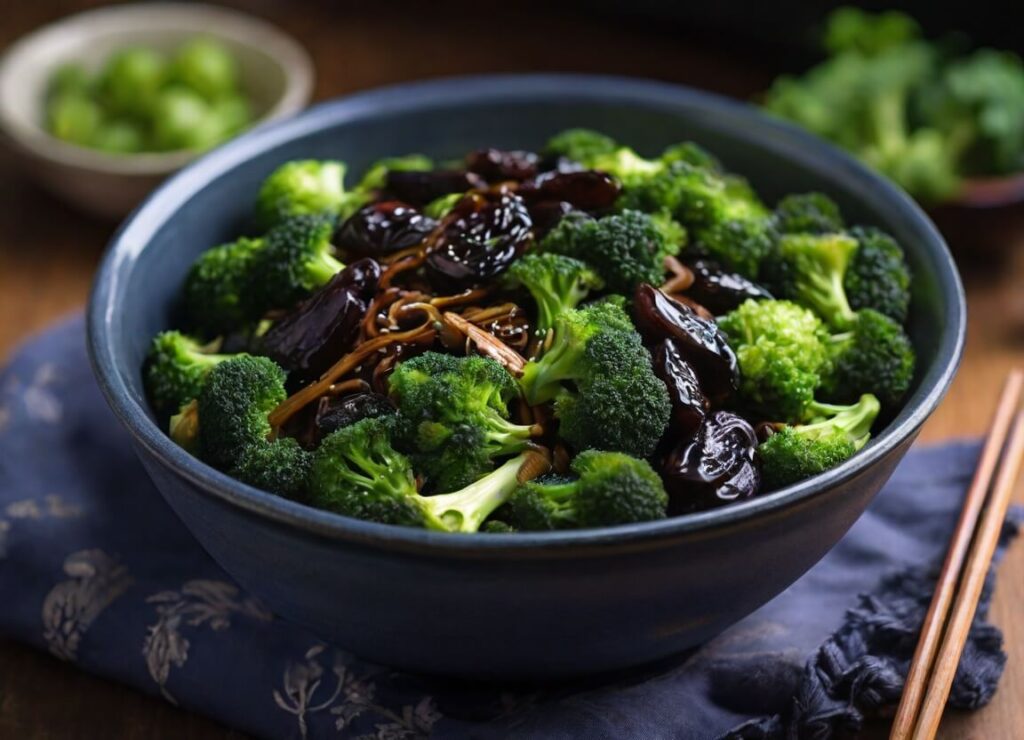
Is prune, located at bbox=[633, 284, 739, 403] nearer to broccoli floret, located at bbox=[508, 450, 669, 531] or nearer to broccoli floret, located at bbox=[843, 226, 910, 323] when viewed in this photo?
broccoli floret, located at bbox=[508, 450, 669, 531]

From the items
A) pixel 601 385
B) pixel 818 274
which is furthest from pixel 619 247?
pixel 818 274

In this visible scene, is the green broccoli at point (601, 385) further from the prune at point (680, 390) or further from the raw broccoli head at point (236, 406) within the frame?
the raw broccoli head at point (236, 406)

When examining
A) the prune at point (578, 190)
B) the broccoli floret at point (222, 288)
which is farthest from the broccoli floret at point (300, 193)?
the prune at point (578, 190)

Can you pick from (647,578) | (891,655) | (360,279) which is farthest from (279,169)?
(891,655)

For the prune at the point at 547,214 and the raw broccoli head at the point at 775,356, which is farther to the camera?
the prune at the point at 547,214

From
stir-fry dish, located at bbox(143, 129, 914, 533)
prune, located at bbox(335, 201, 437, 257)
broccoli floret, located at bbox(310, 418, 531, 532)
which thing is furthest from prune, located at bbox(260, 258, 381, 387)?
broccoli floret, located at bbox(310, 418, 531, 532)

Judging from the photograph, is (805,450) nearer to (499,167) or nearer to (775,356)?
(775,356)

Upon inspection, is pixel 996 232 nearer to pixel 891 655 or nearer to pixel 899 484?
pixel 899 484
